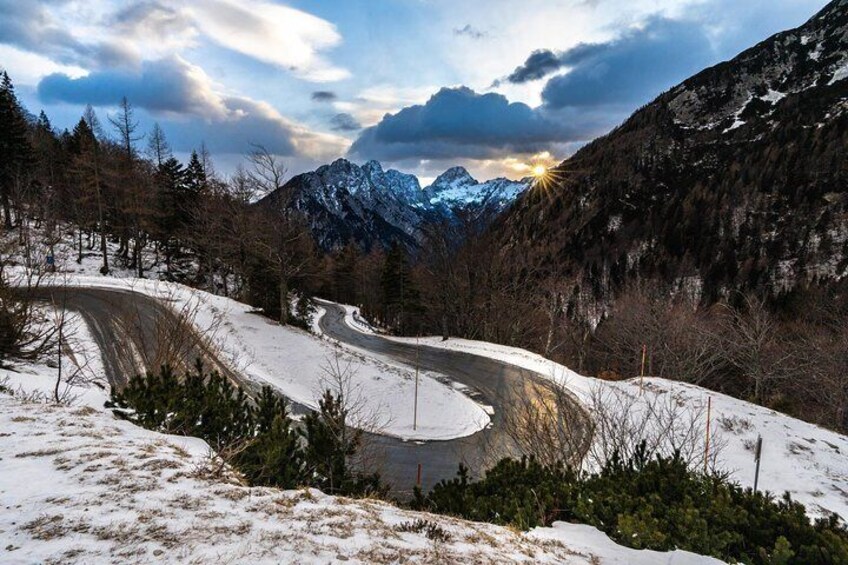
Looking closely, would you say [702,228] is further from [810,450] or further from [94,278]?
[94,278]

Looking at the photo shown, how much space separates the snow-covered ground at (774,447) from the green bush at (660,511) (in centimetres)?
453

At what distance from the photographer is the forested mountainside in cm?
7850

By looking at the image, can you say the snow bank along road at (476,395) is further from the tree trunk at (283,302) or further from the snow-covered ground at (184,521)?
the snow-covered ground at (184,521)

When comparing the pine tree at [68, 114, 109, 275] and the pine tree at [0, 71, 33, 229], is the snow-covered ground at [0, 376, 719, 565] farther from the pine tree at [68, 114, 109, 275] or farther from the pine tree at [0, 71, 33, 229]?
the pine tree at [0, 71, 33, 229]

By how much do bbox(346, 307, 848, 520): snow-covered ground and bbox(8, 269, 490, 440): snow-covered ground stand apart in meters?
6.52

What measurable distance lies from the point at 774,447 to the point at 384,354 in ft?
68.0

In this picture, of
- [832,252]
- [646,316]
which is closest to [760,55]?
[832,252]

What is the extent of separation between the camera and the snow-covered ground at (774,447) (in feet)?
37.5

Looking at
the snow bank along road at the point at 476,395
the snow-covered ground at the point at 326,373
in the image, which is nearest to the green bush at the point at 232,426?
→ the snow bank along road at the point at 476,395

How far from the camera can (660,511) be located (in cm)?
555

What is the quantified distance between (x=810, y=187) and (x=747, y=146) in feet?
93.4

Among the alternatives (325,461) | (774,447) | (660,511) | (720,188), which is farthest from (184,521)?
(720,188)

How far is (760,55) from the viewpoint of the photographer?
128 metres

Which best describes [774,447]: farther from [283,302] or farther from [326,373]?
[283,302]
